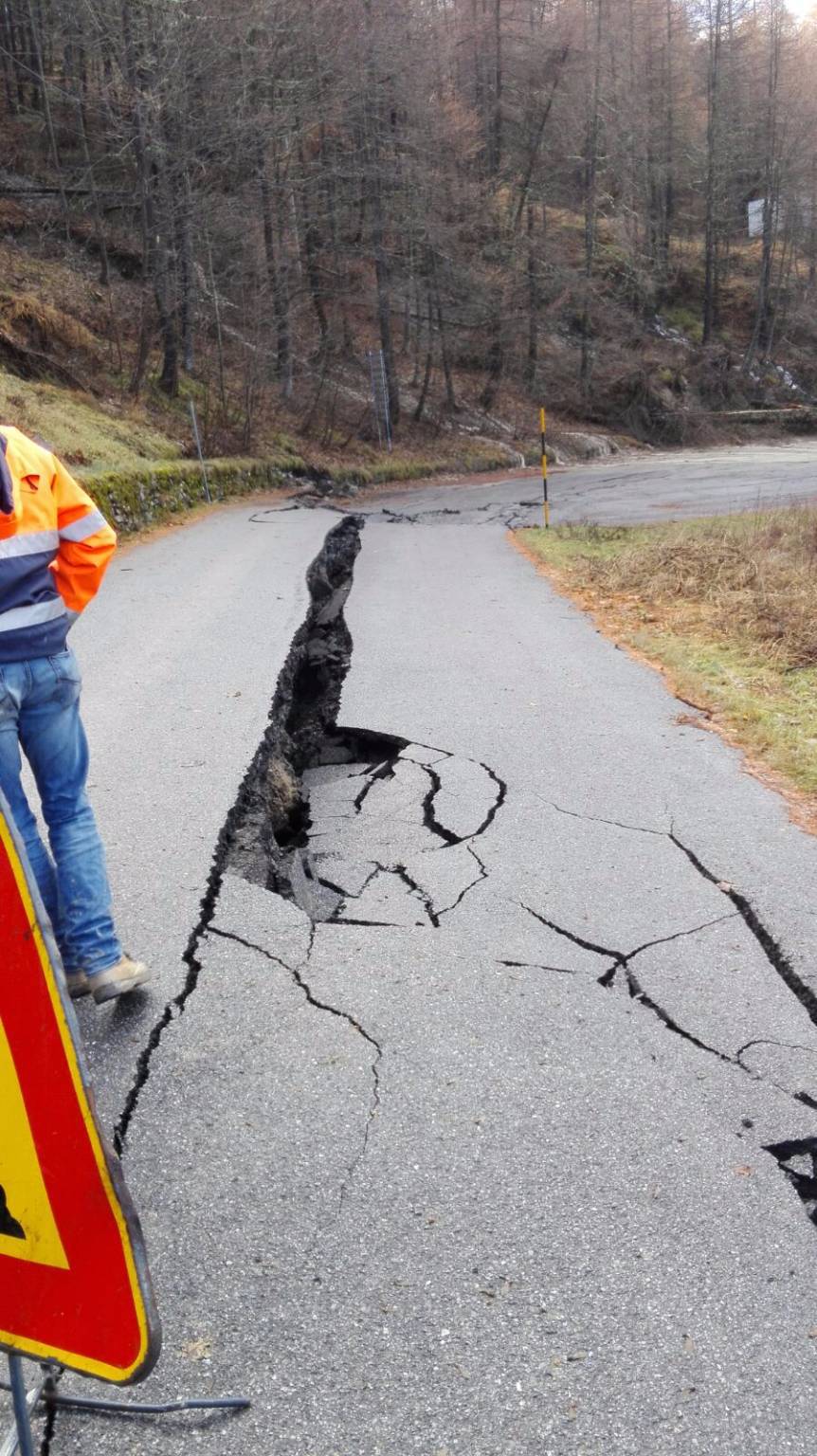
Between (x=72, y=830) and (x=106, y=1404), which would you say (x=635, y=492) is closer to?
(x=72, y=830)

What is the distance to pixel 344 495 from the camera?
24.2 metres

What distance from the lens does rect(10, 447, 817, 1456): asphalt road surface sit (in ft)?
6.57

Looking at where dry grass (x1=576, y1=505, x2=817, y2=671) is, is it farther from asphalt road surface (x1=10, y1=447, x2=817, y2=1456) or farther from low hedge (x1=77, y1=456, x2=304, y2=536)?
low hedge (x1=77, y1=456, x2=304, y2=536)

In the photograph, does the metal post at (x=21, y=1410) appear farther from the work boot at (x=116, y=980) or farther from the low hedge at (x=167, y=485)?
the low hedge at (x=167, y=485)

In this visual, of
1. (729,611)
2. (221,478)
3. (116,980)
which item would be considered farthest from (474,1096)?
(221,478)

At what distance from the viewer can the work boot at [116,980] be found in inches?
125

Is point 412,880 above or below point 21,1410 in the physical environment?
below

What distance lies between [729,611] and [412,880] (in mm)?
5721

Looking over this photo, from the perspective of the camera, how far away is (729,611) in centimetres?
905

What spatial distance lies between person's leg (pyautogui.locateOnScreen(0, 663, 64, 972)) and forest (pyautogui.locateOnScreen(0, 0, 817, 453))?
20367mm

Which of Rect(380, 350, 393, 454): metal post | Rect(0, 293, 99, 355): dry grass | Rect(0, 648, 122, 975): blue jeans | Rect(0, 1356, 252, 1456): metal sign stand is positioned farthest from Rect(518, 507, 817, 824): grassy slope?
Rect(380, 350, 393, 454): metal post

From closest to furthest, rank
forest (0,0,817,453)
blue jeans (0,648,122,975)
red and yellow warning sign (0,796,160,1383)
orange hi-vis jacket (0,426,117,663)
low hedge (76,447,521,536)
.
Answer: red and yellow warning sign (0,796,160,1383)
orange hi-vis jacket (0,426,117,663)
blue jeans (0,648,122,975)
low hedge (76,447,521,536)
forest (0,0,817,453)

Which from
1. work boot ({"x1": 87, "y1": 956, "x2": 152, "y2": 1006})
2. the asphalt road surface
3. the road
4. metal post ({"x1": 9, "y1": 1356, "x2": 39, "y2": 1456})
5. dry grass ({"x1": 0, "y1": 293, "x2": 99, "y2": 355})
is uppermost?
dry grass ({"x1": 0, "y1": 293, "x2": 99, "y2": 355})

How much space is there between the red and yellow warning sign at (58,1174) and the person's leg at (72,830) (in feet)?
5.50
